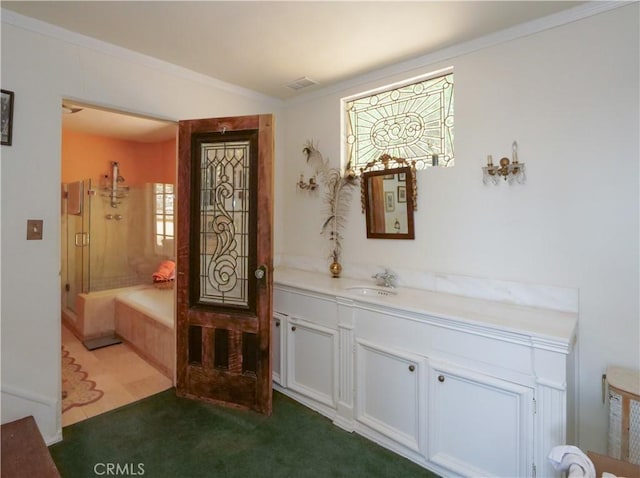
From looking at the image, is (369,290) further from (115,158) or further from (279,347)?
(115,158)

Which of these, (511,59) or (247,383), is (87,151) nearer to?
(247,383)

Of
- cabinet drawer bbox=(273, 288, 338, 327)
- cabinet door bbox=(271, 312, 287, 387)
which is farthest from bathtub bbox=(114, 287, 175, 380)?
cabinet drawer bbox=(273, 288, 338, 327)

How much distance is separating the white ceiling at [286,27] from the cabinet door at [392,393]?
6.22ft

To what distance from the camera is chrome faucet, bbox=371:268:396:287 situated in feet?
8.21

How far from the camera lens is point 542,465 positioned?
1480mm

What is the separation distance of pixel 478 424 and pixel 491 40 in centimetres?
219

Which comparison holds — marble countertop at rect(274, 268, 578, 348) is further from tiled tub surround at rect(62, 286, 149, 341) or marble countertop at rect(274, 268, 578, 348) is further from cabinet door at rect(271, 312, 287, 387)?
tiled tub surround at rect(62, 286, 149, 341)

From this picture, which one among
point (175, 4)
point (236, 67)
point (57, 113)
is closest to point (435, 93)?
point (236, 67)

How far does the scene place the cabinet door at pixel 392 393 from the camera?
1.86 m

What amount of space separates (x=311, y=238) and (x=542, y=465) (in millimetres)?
2206

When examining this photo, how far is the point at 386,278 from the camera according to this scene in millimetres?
2512

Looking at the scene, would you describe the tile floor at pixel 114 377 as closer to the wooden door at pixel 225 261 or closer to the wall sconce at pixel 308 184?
the wooden door at pixel 225 261

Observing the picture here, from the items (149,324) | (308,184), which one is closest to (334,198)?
(308,184)

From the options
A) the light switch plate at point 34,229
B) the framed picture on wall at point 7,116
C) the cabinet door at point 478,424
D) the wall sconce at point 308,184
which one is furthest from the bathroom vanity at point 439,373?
the framed picture on wall at point 7,116
